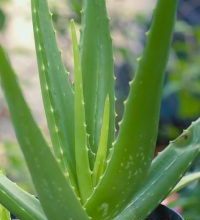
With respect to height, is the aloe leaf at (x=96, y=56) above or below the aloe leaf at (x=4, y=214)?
above

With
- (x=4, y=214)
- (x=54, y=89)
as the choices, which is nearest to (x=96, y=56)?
(x=54, y=89)

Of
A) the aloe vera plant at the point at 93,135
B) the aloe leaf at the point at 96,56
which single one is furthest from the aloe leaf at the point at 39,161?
the aloe leaf at the point at 96,56

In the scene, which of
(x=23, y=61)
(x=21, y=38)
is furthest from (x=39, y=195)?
(x=21, y=38)

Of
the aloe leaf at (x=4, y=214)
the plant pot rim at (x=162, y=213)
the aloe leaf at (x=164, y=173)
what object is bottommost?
the plant pot rim at (x=162, y=213)

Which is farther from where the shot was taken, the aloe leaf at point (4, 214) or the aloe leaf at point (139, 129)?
the aloe leaf at point (4, 214)

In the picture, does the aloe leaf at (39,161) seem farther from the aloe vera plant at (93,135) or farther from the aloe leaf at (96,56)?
the aloe leaf at (96,56)

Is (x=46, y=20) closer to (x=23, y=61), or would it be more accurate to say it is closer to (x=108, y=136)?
(x=108, y=136)
